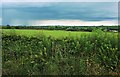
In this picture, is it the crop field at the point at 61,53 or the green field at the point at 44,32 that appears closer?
the crop field at the point at 61,53

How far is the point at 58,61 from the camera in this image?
5691 millimetres

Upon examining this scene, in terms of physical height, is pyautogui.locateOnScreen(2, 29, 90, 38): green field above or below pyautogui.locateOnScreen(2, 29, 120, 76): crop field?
above

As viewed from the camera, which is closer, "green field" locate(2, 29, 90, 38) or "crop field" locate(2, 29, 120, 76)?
"crop field" locate(2, 29, 120, 76)

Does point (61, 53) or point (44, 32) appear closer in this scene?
point (61, 53)

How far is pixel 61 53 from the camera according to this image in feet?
19.1

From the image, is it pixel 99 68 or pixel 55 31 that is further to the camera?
pixel 55 31

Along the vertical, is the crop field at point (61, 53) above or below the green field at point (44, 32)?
below

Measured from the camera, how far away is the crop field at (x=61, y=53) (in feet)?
18.5

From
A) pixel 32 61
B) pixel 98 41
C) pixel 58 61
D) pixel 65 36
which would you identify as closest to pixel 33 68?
pixel 32 61

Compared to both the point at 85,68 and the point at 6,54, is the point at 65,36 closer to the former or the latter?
the point at 85,68

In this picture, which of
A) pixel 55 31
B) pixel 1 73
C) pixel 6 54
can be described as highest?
pixel 55 31

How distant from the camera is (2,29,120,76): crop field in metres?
5.64

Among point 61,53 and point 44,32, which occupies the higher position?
point 44,32

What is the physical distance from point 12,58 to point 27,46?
15.8 inches
